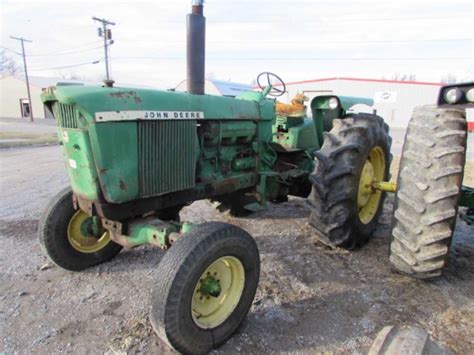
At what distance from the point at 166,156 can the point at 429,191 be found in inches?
74.3

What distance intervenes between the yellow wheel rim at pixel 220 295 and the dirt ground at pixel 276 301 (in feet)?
0.63

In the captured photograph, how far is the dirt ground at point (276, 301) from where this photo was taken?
2.31 meters

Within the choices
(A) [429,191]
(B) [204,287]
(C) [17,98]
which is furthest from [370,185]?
(C) [17,98]

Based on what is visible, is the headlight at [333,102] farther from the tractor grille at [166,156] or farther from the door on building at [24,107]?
the door on building at [24,107]

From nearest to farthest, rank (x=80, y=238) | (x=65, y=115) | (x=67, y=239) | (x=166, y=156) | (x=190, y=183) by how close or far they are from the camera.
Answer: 1. (x=65, y=115)
2. (x=166, y=156)
3. (x=190, y=183)
4. (x=67, y=239)
5. (x=80, y=238)

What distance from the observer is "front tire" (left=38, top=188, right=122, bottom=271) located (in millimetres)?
3045

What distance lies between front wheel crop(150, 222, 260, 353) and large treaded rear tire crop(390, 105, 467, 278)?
3.73 ft

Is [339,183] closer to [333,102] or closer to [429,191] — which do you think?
[429,191]

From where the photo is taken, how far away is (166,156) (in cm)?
270

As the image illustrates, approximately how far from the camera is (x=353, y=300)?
2764 mm

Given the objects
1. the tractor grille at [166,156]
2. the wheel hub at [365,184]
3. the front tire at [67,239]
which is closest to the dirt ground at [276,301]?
the front tire at [67,239]

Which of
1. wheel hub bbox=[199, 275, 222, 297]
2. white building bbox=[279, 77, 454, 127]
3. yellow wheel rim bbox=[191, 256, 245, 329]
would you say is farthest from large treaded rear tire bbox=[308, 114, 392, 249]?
white building bbox=[279, 77, 454, 127]

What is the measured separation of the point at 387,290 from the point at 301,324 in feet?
2.86

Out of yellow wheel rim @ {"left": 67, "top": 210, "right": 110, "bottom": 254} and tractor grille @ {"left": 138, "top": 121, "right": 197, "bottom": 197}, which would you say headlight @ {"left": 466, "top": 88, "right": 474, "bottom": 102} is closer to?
tractor grille @ {"left": 138, "top": 121, "right": 197, "bottom": 197}
